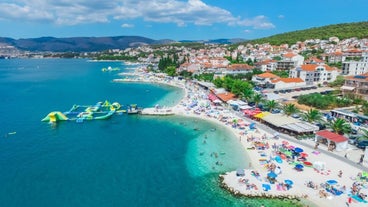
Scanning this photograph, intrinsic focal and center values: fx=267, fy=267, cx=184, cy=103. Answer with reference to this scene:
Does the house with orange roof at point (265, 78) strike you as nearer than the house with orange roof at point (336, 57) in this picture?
Yes

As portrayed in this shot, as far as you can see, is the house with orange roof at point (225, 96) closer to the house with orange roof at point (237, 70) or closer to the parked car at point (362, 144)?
the parked car at point (362, 144)

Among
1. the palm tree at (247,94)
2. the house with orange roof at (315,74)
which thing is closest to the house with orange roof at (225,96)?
the palm tree at (247,94)

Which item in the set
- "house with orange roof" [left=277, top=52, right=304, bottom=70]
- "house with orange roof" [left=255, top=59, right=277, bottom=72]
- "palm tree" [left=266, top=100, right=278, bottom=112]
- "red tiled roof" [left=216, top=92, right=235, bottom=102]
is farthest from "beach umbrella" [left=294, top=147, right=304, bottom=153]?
"house with orange roof" [left=255, top=59, right=277, bottom=72]

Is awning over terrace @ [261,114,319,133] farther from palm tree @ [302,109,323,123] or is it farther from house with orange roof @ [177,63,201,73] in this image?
house with orange roof @ [177,63,201,73]

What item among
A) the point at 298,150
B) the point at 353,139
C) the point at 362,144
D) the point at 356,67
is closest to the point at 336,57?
the point at 356,67

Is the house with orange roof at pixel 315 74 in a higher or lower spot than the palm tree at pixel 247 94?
higher

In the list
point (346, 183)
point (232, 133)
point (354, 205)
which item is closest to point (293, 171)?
point (346, 183)
